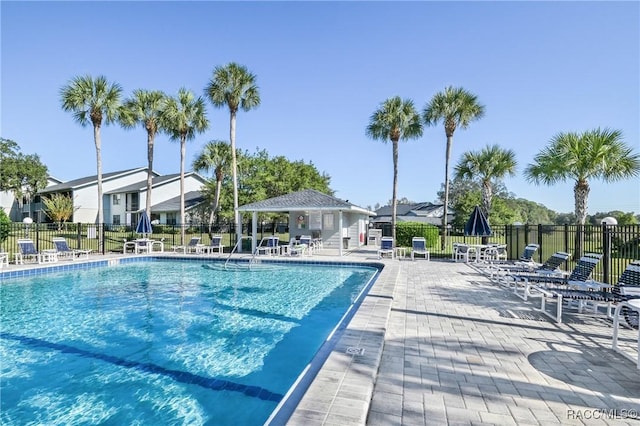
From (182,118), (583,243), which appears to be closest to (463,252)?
(583,243)

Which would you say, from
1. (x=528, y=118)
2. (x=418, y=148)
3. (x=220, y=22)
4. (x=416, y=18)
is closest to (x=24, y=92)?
(x=220, y=22)

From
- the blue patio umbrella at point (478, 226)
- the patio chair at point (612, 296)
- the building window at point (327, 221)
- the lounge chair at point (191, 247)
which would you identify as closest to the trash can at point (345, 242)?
the building window at point (327, 221)

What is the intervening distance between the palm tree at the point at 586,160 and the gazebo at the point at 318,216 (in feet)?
27.7

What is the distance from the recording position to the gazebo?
17203mm

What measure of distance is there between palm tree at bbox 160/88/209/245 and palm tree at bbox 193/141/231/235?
4063mm

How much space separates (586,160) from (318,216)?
12529 mm

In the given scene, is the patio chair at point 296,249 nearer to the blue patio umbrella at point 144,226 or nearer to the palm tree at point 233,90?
the palm tree at point 233,90

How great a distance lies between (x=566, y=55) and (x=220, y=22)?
41.9 ft

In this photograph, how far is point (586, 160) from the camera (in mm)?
11547

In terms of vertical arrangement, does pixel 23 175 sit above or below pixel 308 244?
above

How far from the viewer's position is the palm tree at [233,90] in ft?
68.9

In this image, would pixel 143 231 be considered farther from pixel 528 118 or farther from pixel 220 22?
pixel 528 118

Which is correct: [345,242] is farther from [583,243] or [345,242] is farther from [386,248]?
[583,243]

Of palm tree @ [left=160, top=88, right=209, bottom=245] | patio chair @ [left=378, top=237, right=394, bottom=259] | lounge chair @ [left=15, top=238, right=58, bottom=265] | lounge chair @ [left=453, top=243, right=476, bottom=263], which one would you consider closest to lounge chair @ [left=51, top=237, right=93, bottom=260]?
lounge chair @ [left=15, top=238, right=58, bottom=265]
